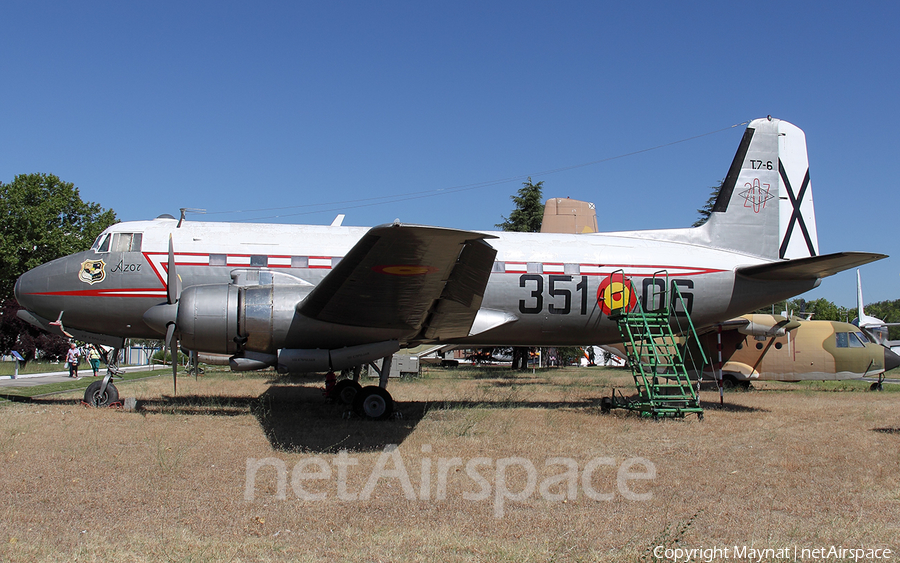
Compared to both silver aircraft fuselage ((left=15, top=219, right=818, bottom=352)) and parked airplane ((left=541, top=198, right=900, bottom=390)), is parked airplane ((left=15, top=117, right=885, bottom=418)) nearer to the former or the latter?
silver aircraft fuselage ((left=15, top=219, right=818, bottom=352))

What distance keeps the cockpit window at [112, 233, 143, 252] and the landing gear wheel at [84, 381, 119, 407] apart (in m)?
2.65

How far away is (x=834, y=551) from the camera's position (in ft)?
14.4

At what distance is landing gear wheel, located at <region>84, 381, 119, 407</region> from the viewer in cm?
1121

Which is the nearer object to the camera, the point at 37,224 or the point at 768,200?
the point at 768,200

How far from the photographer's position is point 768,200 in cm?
1362

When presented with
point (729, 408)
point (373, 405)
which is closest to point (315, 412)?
point (373, 405)

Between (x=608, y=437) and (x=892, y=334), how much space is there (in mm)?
104606

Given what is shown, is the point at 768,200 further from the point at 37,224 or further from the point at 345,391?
the point at 37,224

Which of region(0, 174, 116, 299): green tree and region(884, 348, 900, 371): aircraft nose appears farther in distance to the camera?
region(0, 174, 116, 299): green tree

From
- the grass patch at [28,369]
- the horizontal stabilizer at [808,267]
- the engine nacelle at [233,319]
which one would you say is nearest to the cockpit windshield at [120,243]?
the engine nacelle at [233,319]

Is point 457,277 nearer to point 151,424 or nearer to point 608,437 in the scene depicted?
point 608,437

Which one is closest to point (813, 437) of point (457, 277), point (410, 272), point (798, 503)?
point (798, 503)

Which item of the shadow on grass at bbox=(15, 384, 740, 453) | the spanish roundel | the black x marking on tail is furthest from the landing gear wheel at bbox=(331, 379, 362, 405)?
the black x marking on tail

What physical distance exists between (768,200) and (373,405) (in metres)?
10.1
